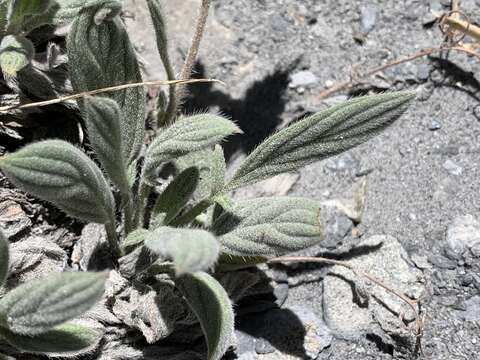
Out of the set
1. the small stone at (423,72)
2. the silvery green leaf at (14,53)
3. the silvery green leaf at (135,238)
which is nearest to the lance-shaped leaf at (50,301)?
the silvery green leaf at (135,238)

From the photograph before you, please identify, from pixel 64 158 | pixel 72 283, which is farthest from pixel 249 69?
pixel 72 283

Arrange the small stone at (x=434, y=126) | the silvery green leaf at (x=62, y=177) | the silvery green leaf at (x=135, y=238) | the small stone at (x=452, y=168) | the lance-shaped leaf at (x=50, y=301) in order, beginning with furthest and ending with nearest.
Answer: the small stone at (x=434, y=126)
the small stone at (x=452, y=168)
the silvery green leaf at (x=135, y=238)
the silvery green leaf at (x=62, y=177)
the lance-shaped leaf at (x=50, y=301)

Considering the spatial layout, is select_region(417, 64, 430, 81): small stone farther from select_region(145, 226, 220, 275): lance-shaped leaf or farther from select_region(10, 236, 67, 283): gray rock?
select_region(10, 236, 67, 283): gray rock

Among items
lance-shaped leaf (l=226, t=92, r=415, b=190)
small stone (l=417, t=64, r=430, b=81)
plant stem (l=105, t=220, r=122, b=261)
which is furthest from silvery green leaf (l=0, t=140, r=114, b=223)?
small stone (l=417, t=64, r=430, b=81)

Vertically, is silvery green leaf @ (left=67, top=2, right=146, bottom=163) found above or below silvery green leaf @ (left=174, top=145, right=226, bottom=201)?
above

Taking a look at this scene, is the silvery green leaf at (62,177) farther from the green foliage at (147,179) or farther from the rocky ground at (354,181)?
the rocky ground at (354,181)

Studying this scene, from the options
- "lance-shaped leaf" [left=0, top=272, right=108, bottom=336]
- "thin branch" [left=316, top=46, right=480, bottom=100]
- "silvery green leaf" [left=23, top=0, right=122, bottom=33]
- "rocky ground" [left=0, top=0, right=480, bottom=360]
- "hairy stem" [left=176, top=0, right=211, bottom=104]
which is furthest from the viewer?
"thin branch" [left=316, top=46, right=480, bottom=100]
